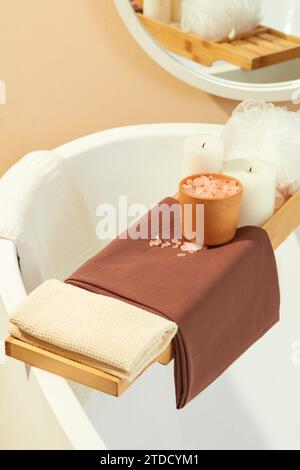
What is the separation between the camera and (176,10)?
1946mm

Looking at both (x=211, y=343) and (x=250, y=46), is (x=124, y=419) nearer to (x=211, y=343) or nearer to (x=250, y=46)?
(x=211, y=343)

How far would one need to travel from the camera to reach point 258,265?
1493 mm

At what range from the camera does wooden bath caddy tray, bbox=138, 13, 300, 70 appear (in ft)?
6.42

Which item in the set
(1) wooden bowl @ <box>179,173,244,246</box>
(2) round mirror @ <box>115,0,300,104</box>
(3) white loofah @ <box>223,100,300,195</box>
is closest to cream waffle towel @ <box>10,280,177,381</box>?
(1) wooden bowl @ <box>179,173,244,246</box>

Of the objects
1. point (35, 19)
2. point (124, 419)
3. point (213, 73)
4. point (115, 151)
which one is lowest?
point (124, 419)

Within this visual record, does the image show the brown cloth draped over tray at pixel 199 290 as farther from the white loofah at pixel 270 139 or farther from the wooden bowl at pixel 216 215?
→ the white loofah at pixel 270 139

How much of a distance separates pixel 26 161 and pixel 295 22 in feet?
2.56

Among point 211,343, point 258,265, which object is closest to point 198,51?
point 258,265

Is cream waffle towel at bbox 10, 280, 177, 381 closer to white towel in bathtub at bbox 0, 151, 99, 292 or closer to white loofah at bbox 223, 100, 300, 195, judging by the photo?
white towel in bathtub at bbox 0, 151, 99, 292

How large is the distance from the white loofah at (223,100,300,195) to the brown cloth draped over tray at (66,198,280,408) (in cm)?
19

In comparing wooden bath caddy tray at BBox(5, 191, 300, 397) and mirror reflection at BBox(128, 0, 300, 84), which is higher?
mirror reflection at BBox(128, 0, 300, 84)

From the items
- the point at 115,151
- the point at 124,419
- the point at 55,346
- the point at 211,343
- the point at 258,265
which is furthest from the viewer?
the point at 115,151

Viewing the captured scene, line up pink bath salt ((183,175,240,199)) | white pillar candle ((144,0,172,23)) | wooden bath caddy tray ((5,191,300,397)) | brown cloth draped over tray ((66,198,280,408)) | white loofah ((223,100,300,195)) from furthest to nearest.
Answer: white pillar candle ((144,0,172,23))
white loofah ((223,100,300,195))
pink bath salt ((183,175,240,199))
brown cloth draped over tray ((66,198,280,408))
wooden bath caddy tray ((5,191,300,397))

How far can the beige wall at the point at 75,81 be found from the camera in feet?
6.48
